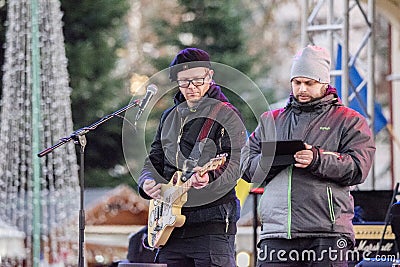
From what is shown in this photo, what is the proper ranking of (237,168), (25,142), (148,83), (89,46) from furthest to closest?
(89,46), (25,142), (148,83), (237,168)

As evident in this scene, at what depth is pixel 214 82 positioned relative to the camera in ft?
19.2

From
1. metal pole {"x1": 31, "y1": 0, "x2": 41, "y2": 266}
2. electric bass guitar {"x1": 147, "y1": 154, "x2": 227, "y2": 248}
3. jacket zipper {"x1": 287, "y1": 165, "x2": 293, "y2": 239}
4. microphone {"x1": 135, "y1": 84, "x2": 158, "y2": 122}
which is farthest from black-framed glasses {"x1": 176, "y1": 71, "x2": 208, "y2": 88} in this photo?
metal pole {"x1": 31, "y1": 0, "x2": 41, "y2": 266}

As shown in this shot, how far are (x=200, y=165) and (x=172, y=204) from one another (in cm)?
26

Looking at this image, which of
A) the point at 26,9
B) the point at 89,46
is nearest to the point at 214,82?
the point at 26,9

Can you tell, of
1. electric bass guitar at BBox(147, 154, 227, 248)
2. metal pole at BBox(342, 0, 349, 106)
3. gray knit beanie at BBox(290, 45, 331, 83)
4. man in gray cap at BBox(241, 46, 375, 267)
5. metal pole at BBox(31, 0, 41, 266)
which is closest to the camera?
man in gray cap at BBox(241, 46, 375, 267)

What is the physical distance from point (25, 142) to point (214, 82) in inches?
360

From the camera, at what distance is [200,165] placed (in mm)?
5594

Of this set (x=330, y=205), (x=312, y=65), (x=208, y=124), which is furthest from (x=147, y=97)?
(x=330, y=205)

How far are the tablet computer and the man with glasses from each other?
31cm

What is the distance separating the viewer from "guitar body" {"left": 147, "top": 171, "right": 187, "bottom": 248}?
5598 millimetres

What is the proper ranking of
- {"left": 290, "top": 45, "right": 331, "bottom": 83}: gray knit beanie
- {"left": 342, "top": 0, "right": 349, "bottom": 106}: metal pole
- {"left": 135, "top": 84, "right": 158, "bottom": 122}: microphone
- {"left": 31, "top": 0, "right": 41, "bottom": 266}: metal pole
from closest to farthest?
{"left": 290, "top": 45, "right": 331, "bottom": 83}: gray knit beanie, {"left": 135, "top": 84, "right": 158, "bottom": 122}: microphone, {"left": 342, "top": 0, "right": 349, "bottom": 106}: metal pole, {"left": 31, "top": 0, "right": 41, "bottom": 266}: metal pole

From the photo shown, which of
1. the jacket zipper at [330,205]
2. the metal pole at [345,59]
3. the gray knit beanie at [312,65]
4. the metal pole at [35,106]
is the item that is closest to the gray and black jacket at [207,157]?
the gray knit beanie at [312,65]

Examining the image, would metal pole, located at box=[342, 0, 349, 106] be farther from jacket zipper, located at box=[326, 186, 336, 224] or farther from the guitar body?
jacket zipper, located at box=[326, 186, 336, 224]

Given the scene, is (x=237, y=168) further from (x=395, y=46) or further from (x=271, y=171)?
(x=395, y=46)
